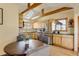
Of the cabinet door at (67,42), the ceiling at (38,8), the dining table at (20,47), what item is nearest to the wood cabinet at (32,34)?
the dining table at (20,47)

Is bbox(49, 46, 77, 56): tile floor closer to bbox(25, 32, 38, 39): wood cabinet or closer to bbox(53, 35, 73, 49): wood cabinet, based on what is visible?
bbox(53, 35, 73, 49): wood cabinet

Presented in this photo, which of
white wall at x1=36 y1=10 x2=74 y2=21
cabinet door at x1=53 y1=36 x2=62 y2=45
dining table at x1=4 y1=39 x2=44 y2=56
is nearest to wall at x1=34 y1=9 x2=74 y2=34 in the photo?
white wall at x1=36 y1=10 x2=74 y2=21

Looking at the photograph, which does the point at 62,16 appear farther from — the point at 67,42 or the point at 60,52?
the point at 60,52

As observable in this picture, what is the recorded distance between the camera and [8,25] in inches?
63.4

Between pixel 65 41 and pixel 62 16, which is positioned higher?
pixel 62 16

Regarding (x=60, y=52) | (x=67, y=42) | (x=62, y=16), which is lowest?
(x=60, y=52)

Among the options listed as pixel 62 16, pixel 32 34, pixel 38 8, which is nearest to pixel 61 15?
pixel 62 16

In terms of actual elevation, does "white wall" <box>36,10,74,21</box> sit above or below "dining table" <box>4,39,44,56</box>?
above

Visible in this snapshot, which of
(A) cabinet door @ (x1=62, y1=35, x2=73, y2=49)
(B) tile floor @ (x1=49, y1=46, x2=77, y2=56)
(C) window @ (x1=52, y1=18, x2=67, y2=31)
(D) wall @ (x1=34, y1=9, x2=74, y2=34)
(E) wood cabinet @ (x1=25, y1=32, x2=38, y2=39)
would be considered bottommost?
(B) tile floor @ (x1=49, y1=46, x2=77, y2=56)

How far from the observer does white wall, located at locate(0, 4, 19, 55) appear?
159 cm

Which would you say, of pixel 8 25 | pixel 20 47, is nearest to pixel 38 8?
pixel 8 25

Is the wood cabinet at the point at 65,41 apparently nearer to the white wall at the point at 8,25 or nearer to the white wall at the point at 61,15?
the white wall at the point at 61,15

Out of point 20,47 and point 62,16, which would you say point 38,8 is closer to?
point 62,16

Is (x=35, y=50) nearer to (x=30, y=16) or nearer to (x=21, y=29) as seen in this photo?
(x=21, y=29)
